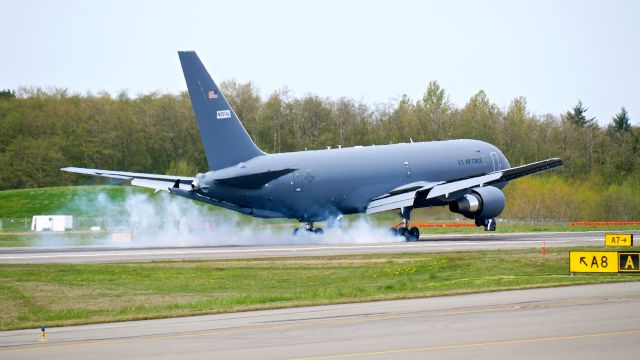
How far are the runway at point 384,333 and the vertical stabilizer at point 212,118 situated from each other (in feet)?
91.5

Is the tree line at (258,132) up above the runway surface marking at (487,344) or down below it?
above

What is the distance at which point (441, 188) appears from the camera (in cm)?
6112

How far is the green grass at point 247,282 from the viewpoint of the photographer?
3066 cm

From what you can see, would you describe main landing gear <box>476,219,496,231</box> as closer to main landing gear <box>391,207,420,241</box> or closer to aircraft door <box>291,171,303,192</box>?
main landing gear <box>391,207,420,241</box>

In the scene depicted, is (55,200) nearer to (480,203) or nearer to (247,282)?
(480,203)

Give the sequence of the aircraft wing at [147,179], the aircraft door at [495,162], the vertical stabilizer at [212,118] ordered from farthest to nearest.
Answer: the aircraft door at [495,162] < the aircraft wing at [147,179] < the vertical stabilizer at [212,118]

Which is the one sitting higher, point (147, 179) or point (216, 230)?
point (147, 179)

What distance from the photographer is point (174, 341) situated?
74.8ft

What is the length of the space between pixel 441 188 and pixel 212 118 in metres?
14.0

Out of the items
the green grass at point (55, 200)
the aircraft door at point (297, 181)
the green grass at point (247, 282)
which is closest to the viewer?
the green grass at point (247, 282)

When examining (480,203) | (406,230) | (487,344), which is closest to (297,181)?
(406,230)

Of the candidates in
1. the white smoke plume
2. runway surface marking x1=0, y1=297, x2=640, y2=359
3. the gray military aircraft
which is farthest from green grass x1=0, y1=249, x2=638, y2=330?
the white smoke plume

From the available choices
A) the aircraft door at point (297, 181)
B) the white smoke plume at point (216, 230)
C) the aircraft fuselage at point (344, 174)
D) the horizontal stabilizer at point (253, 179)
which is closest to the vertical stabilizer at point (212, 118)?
the aircraft fuselage at point (344, 174)

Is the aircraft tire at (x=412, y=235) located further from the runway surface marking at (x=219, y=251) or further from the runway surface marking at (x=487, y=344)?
the runway surface marking at (x=487, y=344)
